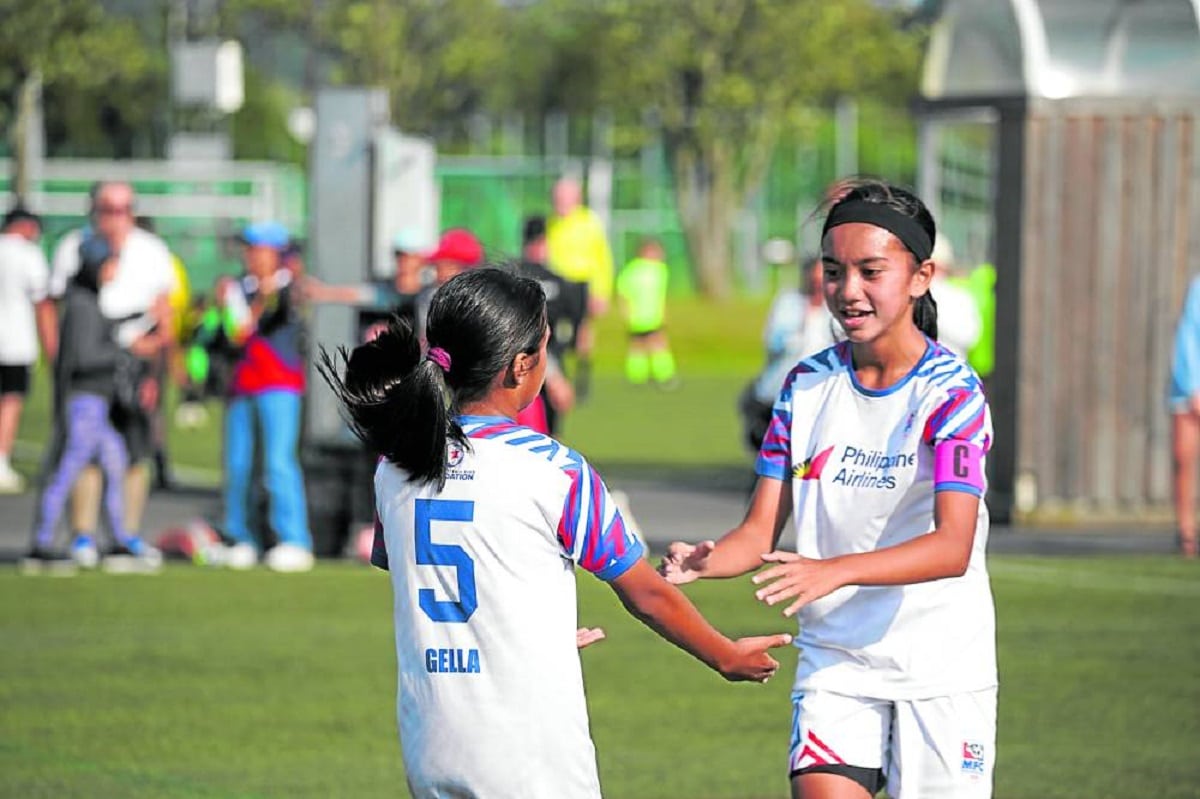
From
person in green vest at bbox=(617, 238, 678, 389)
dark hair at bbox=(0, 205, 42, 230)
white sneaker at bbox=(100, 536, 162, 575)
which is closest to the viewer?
white sneaker at bbox=(100, 536, 162, 575)

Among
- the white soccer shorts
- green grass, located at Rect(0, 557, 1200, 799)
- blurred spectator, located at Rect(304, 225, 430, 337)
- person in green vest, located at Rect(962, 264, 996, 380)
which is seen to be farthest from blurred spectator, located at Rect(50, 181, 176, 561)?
the white soccer shorts

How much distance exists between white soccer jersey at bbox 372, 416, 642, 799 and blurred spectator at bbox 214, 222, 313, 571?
966 centimetres

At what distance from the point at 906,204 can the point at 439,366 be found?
52.7 inches

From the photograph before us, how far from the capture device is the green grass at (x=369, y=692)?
28.3ft

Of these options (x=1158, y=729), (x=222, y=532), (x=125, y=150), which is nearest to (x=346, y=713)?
(x=1158, y=729)

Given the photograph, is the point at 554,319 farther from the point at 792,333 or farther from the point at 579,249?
the point at 579,249

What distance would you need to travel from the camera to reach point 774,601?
471cm

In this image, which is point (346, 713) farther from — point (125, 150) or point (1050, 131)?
point (125, 150)

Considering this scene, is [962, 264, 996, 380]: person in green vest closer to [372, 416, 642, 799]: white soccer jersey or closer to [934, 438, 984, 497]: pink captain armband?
[934, 438, 984, 497]: pink captain armband

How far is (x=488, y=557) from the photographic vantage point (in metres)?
4.62

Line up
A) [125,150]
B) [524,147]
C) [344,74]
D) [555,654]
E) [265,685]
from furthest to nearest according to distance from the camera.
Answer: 1. [524,147]
2. [125,150]
3. [344,74]
4. [265,685]
5. [555,654]

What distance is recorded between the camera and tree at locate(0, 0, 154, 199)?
47.0m

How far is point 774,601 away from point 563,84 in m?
74.6

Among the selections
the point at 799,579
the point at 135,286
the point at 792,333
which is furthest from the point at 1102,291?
the point at 799,579
